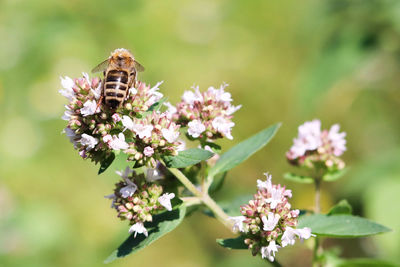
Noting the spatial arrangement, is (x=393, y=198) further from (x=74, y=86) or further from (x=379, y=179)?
(x=74, y=86)

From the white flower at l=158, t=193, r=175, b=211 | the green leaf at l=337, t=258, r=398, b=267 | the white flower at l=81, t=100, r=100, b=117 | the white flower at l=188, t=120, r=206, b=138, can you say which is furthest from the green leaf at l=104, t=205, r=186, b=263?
the green leaf at l=337, t=258, r=398, b=267

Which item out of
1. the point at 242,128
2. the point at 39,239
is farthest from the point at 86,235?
the point at 242,128

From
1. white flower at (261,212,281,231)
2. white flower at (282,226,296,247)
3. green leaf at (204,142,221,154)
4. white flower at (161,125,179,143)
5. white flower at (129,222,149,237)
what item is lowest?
white flower at (282,226,296,247)

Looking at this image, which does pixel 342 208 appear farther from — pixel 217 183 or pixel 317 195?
pixel 217 183

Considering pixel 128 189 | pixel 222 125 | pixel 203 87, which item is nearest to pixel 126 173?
pixel 128 189

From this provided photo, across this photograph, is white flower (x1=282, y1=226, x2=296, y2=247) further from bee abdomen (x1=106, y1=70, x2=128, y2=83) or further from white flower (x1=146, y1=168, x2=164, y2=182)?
bee abdomen (x1=106, y1=70, x2=128, y2=83)
